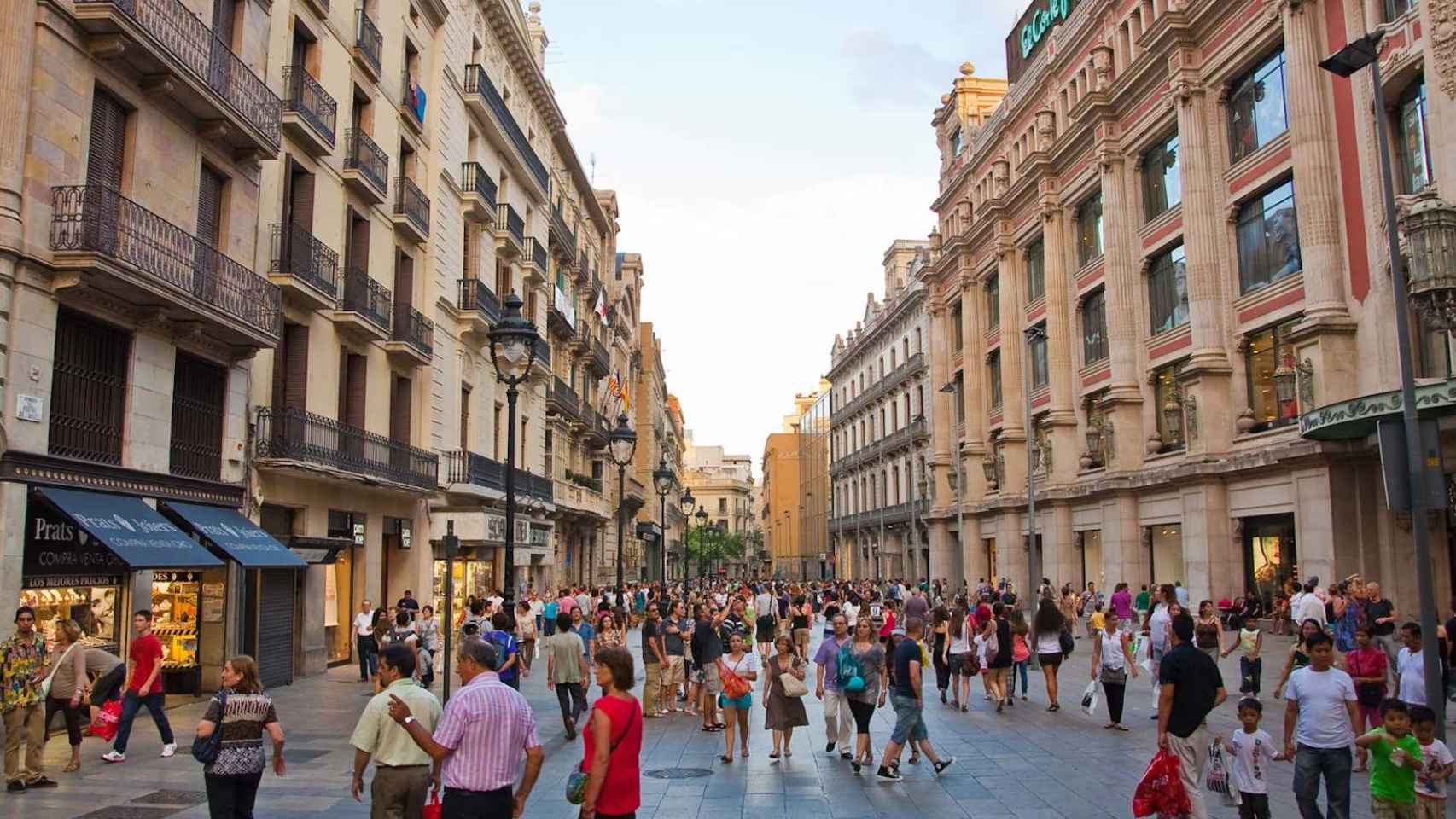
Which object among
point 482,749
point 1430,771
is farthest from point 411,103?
point 1430,771

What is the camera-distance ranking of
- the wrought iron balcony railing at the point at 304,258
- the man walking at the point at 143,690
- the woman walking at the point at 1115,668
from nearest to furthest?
the man walking at the point at 143,690, the woman walking at the point at 1115,668, the wrought iron balcony railing at the point at 304,258

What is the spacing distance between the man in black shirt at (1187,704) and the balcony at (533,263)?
104 ft

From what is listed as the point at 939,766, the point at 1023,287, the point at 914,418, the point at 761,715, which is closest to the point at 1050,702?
the point at 761,715

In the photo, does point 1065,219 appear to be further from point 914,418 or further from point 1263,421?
point 914,418

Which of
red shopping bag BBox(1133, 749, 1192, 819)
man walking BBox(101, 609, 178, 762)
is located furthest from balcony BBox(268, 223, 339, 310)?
red shopping bag BBox(1133, 749, 1192, 819)

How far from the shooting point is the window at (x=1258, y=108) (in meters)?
28.2

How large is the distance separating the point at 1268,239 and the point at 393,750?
2802 cm

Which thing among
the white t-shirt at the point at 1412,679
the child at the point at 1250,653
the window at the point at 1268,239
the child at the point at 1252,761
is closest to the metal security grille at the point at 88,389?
the child at the point at 1252,761

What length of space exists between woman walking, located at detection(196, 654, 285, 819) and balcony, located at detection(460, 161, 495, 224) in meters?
25.3

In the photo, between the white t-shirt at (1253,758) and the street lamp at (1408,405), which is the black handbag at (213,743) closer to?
the white t-shirt at (1253,758)

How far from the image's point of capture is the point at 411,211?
26953mm

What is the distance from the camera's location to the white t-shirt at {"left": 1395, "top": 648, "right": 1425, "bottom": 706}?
1074 cm

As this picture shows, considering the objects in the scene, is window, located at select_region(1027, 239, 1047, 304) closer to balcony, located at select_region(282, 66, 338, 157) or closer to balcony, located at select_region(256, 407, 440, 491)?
balcony, located at select_region(256, 407, 440, 491)

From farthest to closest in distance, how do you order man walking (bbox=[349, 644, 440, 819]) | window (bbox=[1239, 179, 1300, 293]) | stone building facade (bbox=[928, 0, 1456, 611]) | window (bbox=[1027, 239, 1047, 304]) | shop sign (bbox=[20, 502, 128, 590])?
window (bbox=[1027, 239, 1047, 304]) → window (bbox=[1239, 179, 1300, 293]) → stone building facade (bbox=[928, 0, 1456, 611]) → shop sign (bbox=[20, 502, 128, 590]) → man walking (bbox=[349, 644, 440, 819])
